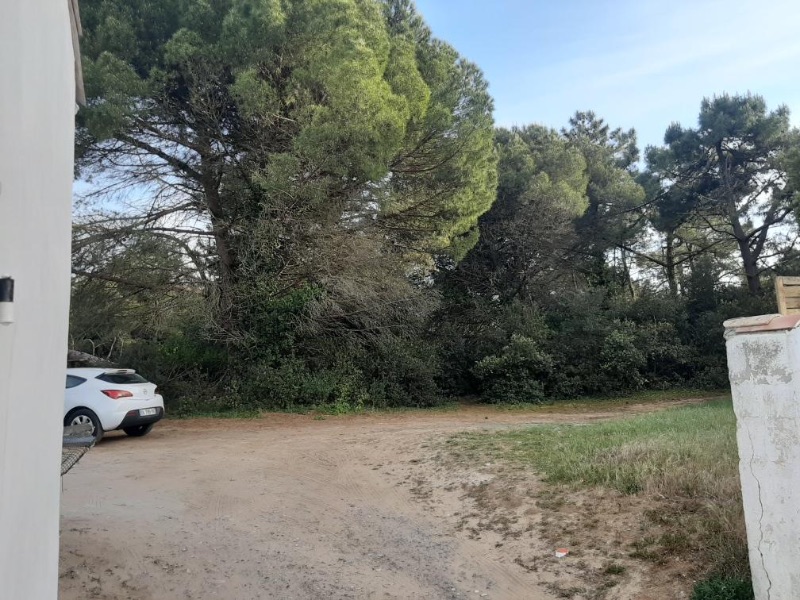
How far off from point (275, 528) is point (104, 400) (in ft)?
19.2

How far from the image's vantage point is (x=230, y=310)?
53.3 ft

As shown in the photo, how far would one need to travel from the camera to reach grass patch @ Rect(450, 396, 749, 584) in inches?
174

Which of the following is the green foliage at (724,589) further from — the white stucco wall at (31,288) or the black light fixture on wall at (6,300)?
the black light fixture on wall at (6,300)

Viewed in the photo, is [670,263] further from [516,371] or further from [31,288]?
[31,288]

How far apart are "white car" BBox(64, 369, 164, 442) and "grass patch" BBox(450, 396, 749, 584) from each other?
609 cm

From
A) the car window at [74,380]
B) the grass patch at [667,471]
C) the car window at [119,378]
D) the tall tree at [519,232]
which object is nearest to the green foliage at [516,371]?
the tall tree at [519,232]

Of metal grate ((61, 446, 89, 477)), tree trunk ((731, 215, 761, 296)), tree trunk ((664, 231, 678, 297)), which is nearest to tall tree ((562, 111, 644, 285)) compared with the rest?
tree trunk ((664, 231, 678, 297))

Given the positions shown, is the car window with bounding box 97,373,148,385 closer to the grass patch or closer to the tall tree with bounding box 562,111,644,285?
the grass patch

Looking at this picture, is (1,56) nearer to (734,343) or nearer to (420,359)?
(734,343)

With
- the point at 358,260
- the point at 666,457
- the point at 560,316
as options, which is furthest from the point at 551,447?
the point at 560,316

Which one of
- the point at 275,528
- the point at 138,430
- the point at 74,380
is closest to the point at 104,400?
the point at 74,380

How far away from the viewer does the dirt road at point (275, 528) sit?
16.1ft

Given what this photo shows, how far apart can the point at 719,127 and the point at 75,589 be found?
81.9ft

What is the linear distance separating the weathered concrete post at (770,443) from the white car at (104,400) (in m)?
10.0
